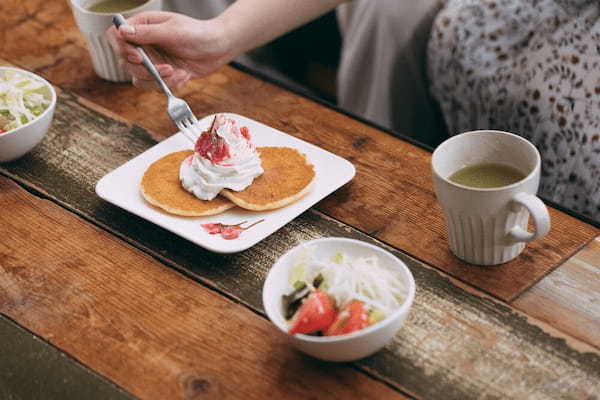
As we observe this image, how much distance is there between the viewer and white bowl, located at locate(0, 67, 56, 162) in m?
1.38

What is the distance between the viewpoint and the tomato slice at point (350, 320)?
0.96 m

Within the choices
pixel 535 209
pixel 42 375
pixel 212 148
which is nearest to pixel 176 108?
pixel 212 148

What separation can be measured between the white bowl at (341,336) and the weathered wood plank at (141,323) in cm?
6

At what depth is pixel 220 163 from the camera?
1.29 m

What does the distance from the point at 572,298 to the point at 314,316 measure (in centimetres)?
41

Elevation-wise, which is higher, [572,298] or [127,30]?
[127,30]

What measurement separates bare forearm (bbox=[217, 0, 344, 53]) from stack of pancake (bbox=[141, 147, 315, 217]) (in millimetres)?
364

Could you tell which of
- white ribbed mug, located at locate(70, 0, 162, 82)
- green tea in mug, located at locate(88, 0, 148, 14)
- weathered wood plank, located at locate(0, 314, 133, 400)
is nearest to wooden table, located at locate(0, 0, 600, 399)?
weathered wood plank, located at locate(0, 314, 133, 400)

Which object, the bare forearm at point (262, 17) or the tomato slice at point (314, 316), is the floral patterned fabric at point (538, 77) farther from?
the tomato slice at point (314, 316)

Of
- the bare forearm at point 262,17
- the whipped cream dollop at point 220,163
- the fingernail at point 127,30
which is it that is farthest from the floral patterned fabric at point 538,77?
the fingernail at point 127,30

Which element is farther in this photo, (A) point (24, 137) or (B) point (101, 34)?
(B) point (101, 34)

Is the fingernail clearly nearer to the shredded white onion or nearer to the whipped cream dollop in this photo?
the whipped cream dollop

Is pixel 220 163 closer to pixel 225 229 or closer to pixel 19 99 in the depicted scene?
pixel 225 229

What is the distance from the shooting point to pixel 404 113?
7.41ft
